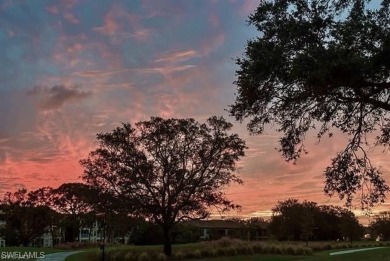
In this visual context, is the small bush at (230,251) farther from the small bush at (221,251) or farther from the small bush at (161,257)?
the small bush at (161,257)

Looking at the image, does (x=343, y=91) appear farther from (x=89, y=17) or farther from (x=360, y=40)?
(x=89, y=17)

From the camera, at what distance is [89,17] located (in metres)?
21.8

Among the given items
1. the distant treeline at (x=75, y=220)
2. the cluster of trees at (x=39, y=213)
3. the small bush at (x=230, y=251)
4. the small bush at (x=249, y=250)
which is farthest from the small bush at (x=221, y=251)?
the cluster of trees at (x=39, y=213)

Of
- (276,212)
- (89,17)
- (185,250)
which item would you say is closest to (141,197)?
(185,250)

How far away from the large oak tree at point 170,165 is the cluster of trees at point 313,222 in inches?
1550

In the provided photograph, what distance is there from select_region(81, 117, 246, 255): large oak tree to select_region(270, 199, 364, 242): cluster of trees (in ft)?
129

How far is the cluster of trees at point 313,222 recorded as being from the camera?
80.1 metres

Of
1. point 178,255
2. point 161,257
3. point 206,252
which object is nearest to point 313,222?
point 206,252

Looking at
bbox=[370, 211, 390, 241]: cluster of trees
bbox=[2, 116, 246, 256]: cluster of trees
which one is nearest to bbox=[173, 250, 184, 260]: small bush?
bbox=[2, 116, 246, 256]: cluster of trees

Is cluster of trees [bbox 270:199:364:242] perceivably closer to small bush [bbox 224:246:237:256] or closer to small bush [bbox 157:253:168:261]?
small bush [bbox 224:246:237:256]

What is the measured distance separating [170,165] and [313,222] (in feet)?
155

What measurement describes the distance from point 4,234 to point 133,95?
227 ft

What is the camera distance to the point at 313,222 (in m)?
79.4

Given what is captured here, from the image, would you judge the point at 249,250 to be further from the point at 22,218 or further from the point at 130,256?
the point at 22,218
